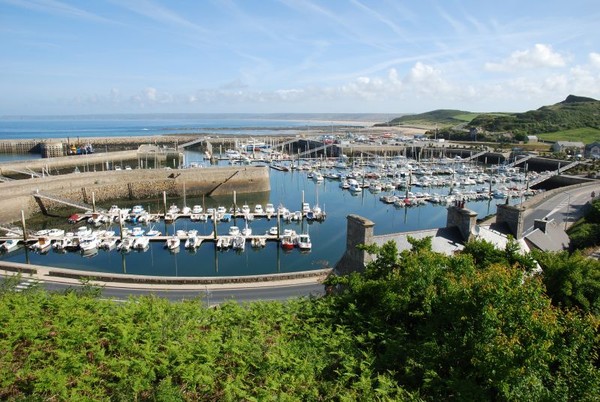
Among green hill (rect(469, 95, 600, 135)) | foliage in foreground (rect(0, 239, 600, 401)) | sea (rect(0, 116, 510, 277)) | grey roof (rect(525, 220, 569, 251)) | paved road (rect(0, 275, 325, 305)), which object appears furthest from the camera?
green hill (rect(469, 95, 600, 135))

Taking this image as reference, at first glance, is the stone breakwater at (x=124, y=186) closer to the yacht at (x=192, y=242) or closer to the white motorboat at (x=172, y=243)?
the white motorboat at (x=172, y=243)

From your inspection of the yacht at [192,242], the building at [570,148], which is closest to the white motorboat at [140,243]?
the yacht at [192,242]

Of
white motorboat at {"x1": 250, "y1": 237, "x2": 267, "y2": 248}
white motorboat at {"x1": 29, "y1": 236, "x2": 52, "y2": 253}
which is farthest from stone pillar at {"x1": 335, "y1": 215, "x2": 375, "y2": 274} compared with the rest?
white motorboat at {"x1": 29, "y1": 236, "x2": 52, "y2": 253}

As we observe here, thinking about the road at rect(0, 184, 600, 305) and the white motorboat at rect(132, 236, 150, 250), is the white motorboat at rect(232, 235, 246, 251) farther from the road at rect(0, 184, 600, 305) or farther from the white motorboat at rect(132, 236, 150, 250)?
the road at rect(0, 184, 600, 305)

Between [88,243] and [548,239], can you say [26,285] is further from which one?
[548,239]

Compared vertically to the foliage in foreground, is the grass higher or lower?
higher

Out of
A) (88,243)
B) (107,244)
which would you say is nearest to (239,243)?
(107,244)
